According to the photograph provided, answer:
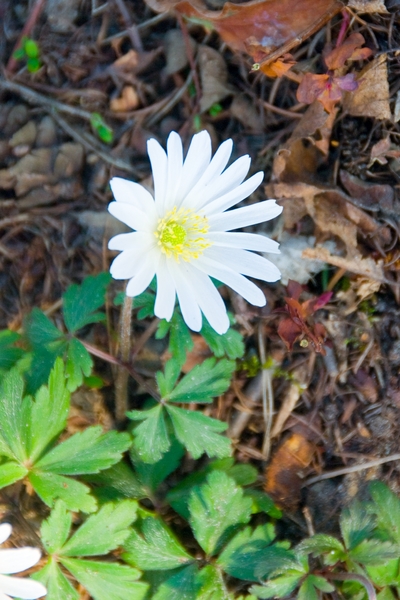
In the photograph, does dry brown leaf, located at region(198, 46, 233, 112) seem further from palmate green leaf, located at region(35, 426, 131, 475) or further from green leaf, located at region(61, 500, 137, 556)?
green leaf, located at region(61, 500, 137, 556)

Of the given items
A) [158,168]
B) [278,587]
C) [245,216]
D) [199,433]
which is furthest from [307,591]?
[158,168]

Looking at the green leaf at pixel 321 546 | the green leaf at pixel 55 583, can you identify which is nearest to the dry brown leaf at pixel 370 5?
the green leaf at pixel 321 546

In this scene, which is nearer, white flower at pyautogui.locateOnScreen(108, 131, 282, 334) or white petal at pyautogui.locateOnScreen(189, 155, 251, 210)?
white flower at pyautogui.locateOnScreen(108, 131, 282, 334)

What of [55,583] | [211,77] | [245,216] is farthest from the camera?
[211,77]

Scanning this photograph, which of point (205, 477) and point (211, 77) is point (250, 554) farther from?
point (211, 77)

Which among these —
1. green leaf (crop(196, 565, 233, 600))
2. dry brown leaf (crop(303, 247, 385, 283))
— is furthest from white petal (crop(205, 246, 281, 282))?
green leaf (crop(196, 565, 233, 600))

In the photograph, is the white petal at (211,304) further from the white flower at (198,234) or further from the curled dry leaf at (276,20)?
the curled dry leaf at (276,20)

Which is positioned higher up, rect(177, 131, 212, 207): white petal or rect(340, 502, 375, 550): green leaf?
rect(177, 131, 212, 207): white petal
